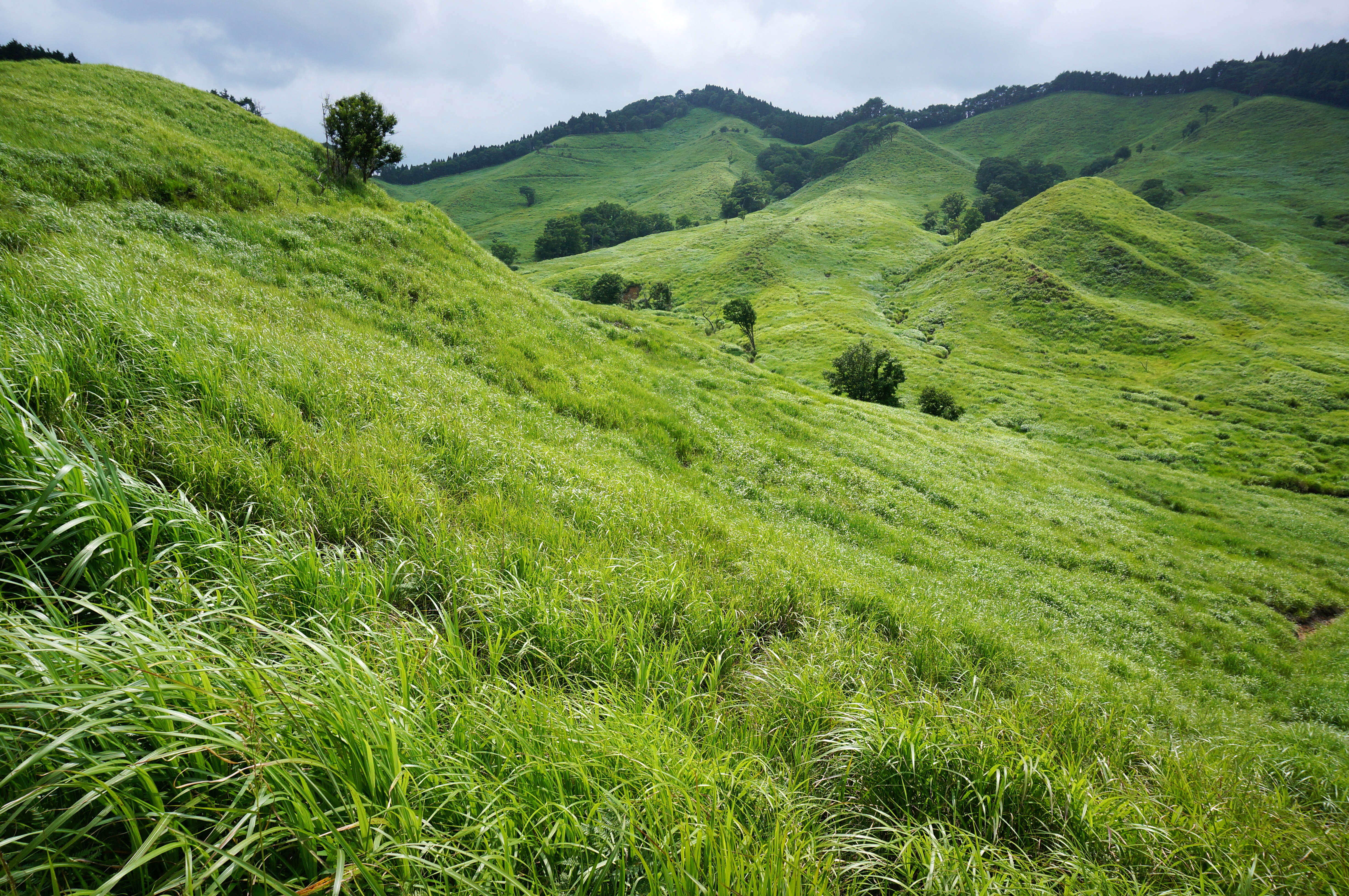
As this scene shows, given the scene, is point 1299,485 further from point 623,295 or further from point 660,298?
point 623,295

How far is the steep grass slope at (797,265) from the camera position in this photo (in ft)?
222

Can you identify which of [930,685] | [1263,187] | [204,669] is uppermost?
[1263,187]

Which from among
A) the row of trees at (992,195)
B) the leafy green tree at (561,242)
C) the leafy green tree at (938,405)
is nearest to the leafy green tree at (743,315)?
the leafy green tree at (938,405)

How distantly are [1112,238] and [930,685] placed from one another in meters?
113

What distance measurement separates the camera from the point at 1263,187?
122m

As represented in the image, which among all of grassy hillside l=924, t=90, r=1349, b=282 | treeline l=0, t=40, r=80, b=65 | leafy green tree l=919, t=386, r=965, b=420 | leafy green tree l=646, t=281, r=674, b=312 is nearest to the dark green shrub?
grassy hillside l=924, t=90, r=1349, b=282

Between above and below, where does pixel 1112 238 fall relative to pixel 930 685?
above

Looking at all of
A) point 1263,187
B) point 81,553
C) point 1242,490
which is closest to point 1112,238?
point 1242,490

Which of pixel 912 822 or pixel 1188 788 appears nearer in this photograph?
pixel 912 822

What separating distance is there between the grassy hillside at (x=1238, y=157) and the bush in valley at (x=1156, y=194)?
2.69 meters

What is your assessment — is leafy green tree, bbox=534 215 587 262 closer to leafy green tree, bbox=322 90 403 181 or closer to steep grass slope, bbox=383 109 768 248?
steep grass slope, bbox=383 109 768 248

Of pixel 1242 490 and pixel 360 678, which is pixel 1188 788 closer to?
pixel 360 678

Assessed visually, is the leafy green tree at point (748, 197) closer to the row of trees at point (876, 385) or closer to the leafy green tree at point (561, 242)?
the leafy green tree at point (561, 242)

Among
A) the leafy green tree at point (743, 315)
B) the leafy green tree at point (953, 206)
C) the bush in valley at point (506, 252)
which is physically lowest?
the leafy green tree at point (743, 315)
